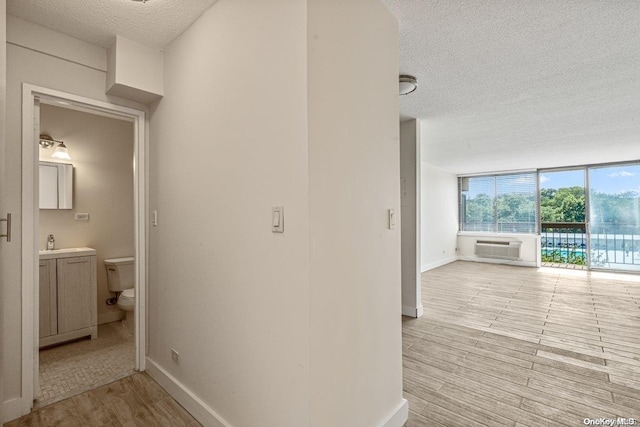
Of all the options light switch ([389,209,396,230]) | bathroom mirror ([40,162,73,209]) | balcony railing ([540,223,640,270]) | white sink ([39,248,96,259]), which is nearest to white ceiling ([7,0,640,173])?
light switch ([389,209,396,230])

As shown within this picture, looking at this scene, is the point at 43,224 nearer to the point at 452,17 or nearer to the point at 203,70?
the point at 203,70

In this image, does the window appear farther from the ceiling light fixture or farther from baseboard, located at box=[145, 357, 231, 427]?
baseboard, located at box=[145, 357, 231, 427]

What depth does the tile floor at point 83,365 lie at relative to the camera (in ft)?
6.99

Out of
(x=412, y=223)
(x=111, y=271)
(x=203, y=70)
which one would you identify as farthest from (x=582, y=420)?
(x=111, y=271)

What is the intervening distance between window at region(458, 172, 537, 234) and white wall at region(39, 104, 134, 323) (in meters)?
7.74

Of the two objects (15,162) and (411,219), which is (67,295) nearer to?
(15,162)

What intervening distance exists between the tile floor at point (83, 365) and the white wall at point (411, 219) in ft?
9.50

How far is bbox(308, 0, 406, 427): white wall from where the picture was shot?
48.8 inches

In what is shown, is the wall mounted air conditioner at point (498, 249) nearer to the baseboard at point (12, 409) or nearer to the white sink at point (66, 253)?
the white sink at point (66, 253)

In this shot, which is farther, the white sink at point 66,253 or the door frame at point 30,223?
the white sink at point 66,253

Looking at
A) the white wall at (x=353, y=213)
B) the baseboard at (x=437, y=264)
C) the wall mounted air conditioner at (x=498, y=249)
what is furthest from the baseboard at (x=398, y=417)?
the wall mounted air conditioner at (x=498, y=249)

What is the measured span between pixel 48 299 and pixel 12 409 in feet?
4.17

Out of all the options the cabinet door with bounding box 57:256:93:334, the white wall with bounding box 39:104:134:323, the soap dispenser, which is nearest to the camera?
the cabinet door with bounding box 57:256:93:334

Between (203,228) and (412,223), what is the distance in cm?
265
